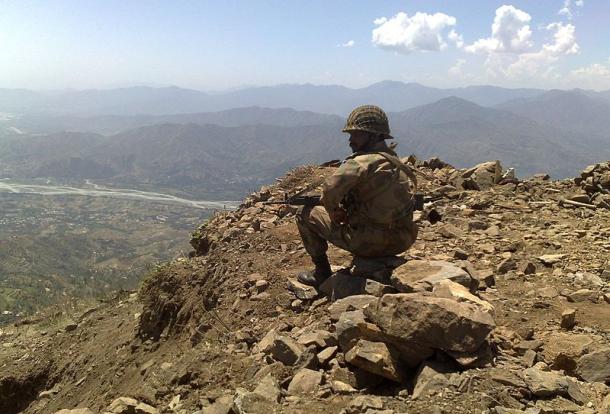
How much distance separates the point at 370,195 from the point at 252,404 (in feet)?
10.5

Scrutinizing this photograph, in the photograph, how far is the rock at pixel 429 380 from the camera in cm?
384

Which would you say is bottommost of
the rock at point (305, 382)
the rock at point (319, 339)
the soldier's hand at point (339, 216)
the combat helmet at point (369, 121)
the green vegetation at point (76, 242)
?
the green vegetation at point (76, 242)

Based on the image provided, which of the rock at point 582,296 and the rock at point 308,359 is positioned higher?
the rock at point 582,296

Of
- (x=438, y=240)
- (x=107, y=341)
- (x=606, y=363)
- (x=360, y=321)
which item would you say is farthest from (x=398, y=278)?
(x=107, y=341)

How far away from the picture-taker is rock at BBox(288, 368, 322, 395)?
4.46 meters

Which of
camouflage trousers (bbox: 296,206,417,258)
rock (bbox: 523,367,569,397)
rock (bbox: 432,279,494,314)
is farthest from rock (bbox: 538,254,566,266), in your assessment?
rock (bbox: 523,367,569,397)

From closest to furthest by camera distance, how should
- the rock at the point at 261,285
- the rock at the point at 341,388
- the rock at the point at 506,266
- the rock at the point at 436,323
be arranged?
the rock at the point at 436,323, the rock at the point at 341,388, the rock at the point at 506,266, the rock at the point at 261,285

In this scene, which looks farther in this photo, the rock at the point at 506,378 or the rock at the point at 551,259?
the rock at the point at 551,259

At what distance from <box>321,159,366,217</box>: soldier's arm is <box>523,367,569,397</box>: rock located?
3.10 m

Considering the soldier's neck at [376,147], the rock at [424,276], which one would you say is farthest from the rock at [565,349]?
the soldier's neck at [376,147]

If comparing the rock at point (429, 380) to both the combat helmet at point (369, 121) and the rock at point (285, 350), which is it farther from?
the combat helmet at point (369, 121)

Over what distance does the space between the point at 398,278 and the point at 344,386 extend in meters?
1.67

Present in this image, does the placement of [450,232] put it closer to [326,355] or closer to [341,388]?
[326,355]

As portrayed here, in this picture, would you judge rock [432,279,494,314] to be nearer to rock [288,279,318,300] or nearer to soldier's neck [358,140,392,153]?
soldier's neck [358,140,392,153]
